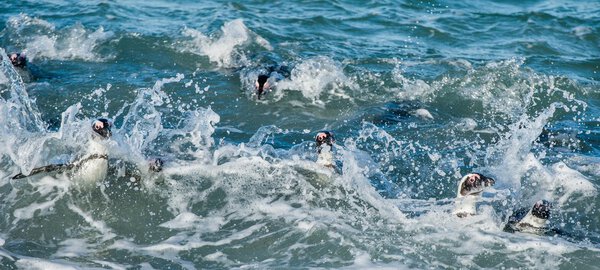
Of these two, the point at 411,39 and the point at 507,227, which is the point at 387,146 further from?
the point at 411,39

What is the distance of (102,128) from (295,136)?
120 inches

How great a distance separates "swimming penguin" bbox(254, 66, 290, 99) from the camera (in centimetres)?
1348

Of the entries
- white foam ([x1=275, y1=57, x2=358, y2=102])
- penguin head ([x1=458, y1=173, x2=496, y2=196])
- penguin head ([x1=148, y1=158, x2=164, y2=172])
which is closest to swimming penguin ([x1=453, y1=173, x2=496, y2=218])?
penguin head ([x1=458, y1=173, x2=496, y2=196])

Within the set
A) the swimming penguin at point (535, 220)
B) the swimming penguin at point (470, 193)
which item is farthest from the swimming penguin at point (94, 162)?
the swimming penguin at point (535, 220)

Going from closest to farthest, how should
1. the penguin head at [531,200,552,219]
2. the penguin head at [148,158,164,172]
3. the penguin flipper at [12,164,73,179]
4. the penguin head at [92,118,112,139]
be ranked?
the penguin head at [531,200,552,219] < the penguin flipper at [12,164,73,179] < the penguin head at [92,118,112,139] < the penguin head at [148,158,164,172]

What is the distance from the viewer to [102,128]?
10367 mm

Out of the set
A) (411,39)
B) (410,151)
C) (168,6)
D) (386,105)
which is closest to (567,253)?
(410,151)

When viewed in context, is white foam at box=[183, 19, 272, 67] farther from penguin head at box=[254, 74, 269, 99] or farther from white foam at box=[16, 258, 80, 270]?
white foam at box=[16, 258, 80, 270]

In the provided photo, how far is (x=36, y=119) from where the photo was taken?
11953mm

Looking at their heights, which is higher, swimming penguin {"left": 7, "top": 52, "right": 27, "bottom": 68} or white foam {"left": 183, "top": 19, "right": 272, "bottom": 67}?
swimming penguin {"left": 7, "top": 52, "right": 27, "bottom": 68}

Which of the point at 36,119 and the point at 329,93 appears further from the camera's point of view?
the point at 329,93

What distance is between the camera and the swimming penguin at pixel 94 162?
10367 mm

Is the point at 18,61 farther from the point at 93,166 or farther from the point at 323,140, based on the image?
the point at 323,140

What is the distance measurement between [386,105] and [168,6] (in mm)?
7641
